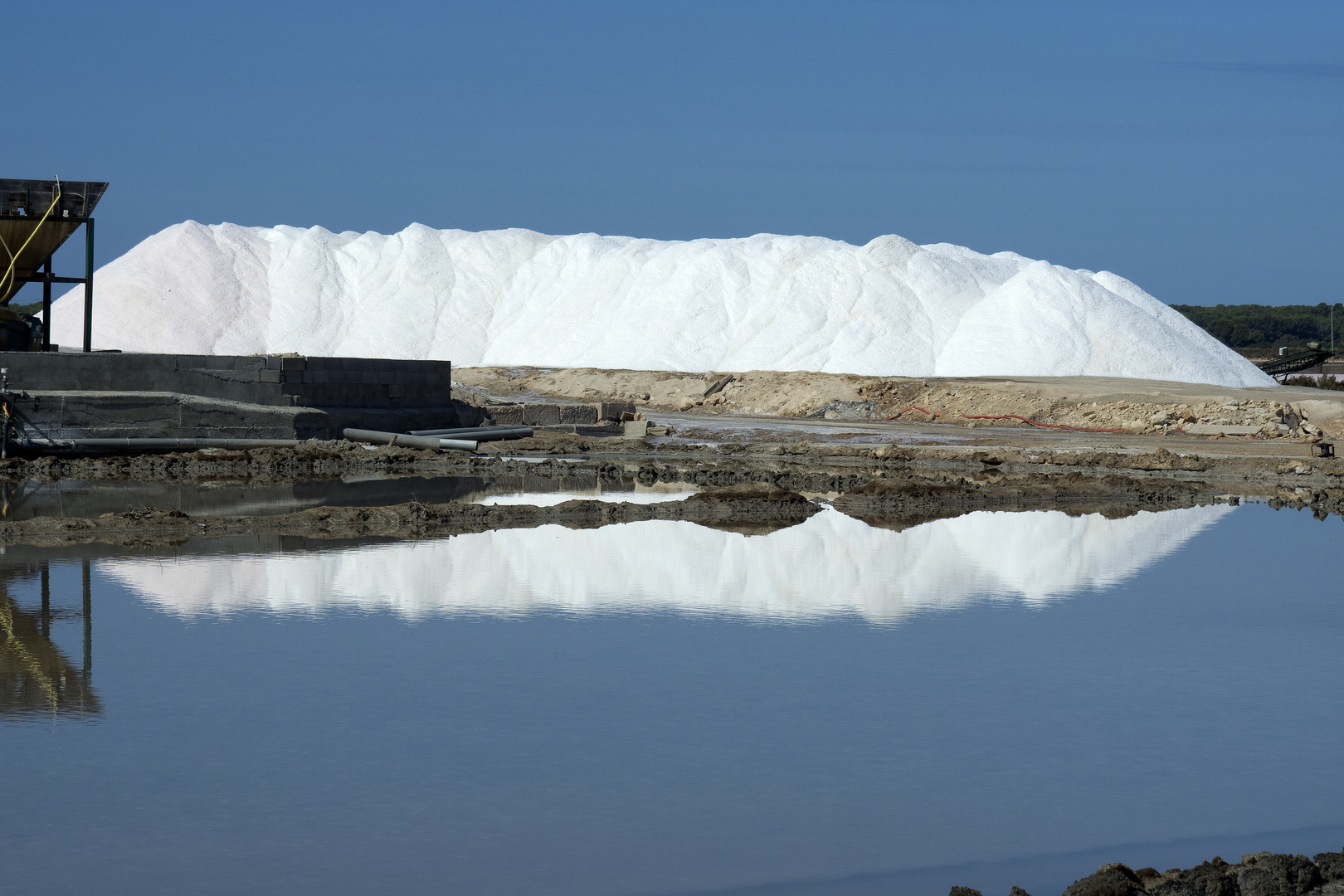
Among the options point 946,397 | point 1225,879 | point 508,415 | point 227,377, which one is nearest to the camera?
point 1225,879

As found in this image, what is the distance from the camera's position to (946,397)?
1023 inches

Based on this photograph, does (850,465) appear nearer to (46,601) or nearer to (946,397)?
(946,397)

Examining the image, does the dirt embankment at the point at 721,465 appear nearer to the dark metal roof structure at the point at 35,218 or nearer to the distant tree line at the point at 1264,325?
the dark metal roof structure at the point at 35,218

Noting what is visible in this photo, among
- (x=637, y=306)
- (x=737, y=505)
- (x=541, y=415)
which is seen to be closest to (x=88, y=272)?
(x=541, y=415)

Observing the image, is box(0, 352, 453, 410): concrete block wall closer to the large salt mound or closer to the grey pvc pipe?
the grey pvc pipe

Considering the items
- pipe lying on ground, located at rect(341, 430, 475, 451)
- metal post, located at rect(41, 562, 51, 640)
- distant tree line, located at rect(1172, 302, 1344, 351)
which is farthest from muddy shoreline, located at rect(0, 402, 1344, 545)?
distant tree line, located at rect(1172, 302, 1344, 351)

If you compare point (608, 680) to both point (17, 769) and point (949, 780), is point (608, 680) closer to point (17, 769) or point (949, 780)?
point (949, 780)

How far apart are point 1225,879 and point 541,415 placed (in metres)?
18.7

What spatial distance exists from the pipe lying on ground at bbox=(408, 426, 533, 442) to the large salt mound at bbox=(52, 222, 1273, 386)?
13395 millimetres

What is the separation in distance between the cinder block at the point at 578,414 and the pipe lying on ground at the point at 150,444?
5915 millimetres

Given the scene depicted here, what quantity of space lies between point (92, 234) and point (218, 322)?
2064 cm

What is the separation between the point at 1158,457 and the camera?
Result: 15.2m

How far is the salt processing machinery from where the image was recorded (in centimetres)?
1648

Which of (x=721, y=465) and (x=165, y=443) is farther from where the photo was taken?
(x=165, y=443)
